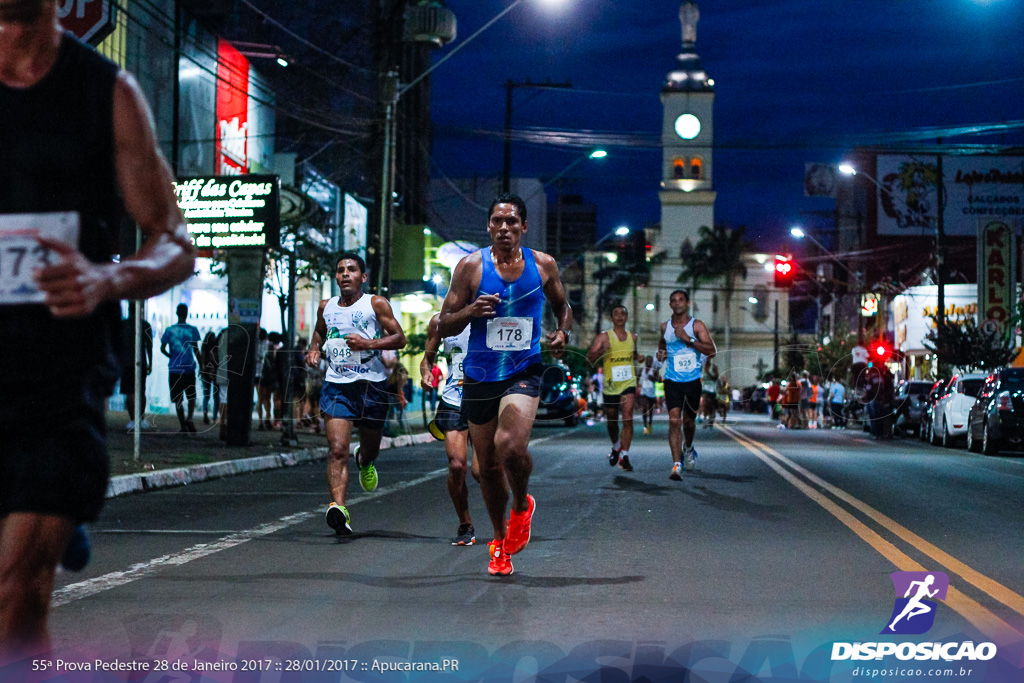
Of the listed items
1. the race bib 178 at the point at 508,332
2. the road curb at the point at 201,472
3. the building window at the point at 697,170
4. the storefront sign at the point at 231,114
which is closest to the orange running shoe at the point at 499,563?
the race bib 178 at the point at 508,332

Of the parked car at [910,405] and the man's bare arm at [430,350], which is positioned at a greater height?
the man's bare arm at [430,350]

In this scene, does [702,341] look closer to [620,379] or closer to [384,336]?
[620,379]

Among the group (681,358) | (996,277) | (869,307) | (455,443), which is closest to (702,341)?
(681,358)

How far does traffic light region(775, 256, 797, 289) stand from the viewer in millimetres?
39219

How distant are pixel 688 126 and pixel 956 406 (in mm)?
83978

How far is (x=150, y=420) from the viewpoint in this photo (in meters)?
21.8

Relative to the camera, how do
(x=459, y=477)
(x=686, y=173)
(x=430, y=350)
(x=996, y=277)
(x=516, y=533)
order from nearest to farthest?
(x=516, y=533) → (x=430, y=350) → (x=459, y=477) → (x=996, y=277) → (x=686, y=173)

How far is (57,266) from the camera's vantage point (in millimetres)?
2727

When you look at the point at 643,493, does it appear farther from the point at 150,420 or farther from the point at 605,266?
the point at 605,266

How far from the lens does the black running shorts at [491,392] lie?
7.24 m

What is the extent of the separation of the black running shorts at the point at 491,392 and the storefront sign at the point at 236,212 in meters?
12.1

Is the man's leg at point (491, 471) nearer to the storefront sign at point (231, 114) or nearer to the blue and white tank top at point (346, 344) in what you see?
the blue and white tank top at point (346, 344)

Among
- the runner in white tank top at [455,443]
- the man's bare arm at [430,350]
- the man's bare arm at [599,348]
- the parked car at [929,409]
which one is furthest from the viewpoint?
the parked car at [929,409]

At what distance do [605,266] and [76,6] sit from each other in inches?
3265
